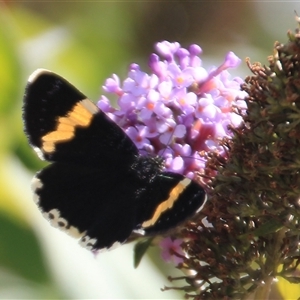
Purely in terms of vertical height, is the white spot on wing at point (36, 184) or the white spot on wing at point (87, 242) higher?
the white spot on wing at point (36, 184)

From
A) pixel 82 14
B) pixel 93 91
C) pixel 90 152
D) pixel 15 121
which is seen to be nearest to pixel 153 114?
pixel 90 152

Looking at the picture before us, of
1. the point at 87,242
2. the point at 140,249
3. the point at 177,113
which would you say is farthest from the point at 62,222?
the point at 177,113

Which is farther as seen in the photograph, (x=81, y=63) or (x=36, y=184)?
(x=81, y=63)

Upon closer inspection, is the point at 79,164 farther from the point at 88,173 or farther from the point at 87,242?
the point at 87,242

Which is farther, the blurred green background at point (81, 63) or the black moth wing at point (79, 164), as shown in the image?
the blurred green background at point (81, 63)

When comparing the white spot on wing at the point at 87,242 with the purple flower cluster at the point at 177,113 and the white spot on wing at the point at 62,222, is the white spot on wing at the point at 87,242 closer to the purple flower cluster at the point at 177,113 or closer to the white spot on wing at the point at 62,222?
the white spot on wing at the point at 62,222

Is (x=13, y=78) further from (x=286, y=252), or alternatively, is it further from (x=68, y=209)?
(x=286, y=252)

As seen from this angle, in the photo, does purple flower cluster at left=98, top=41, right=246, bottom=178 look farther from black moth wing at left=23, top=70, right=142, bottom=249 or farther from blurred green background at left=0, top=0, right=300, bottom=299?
blurred green background at left=0, top=0, right=300, bottom=299

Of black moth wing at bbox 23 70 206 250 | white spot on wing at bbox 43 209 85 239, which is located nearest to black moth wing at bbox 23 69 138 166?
black moth wing at bbox 23 70 206 250

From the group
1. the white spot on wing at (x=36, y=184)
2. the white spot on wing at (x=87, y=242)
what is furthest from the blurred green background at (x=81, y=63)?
the white spot on wing at (x=36, y=184)
